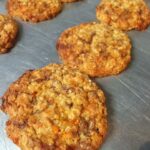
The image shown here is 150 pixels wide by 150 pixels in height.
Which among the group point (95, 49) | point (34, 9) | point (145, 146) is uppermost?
point (34, 9)

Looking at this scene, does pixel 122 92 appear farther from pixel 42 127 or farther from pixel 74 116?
pixel 42 127

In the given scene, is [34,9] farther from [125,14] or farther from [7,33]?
[125,14]

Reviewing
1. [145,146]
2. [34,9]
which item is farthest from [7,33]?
[145,146]

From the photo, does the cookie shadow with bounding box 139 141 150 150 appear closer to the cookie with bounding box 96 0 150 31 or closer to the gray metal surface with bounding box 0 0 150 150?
the gray metal surface with bounding box 0 0 150 150

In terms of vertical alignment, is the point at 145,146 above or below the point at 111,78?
below

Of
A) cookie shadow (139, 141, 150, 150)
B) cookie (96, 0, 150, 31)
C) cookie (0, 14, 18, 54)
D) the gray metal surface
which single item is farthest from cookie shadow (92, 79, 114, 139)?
cookie (0, 14, 18, 54)

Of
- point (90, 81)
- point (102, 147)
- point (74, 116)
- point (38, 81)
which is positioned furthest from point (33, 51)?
point (102, 147)

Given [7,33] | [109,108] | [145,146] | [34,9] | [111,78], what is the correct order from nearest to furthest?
[145,146] < [109,108] < [111,78] < [7,33] < [34,9]

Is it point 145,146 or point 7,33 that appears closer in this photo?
point 145,146
